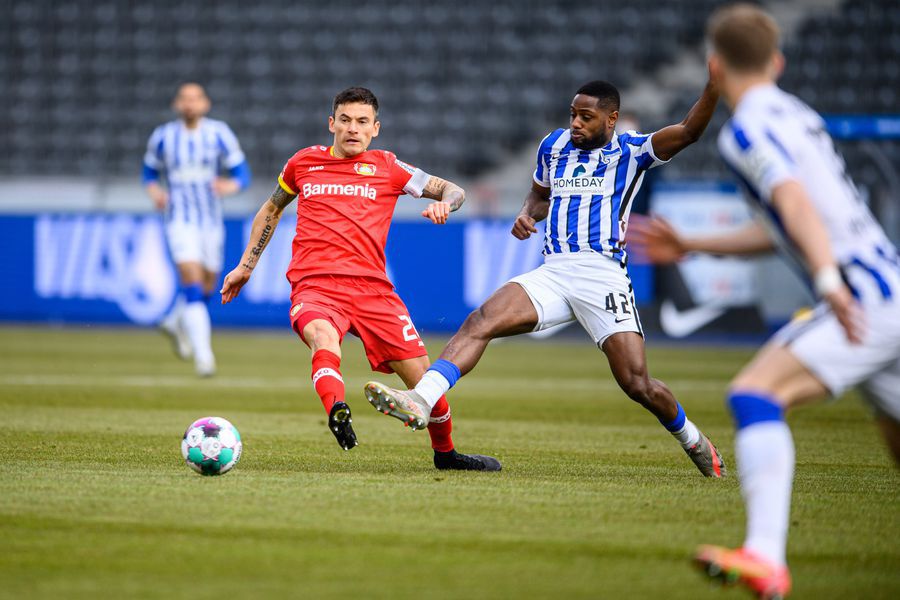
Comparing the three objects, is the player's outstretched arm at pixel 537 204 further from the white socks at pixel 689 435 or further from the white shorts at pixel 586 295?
the white socks at pixel 689 435

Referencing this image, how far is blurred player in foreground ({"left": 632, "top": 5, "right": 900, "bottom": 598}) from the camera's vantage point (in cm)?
388

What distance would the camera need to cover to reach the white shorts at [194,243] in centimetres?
1288

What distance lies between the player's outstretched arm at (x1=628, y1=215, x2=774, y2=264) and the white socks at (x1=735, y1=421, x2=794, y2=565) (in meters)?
0.76

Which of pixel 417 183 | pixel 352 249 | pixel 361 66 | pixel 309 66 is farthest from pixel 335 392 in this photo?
pixel 309 66

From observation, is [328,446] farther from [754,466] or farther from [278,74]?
[278,74]

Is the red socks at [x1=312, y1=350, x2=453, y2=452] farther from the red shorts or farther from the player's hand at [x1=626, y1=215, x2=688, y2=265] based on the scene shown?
the player's hand at [x1=626, y1=215, x2=688, y2=265]

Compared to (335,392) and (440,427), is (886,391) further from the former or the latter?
(440,427)

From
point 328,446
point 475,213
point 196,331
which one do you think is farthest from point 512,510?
point 475,213

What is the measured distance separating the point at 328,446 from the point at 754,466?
4.10 meters

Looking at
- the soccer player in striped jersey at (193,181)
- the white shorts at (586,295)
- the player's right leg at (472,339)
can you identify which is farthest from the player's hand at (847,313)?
the soccer player in striped jersey at (193,181)

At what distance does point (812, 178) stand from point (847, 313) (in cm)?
50

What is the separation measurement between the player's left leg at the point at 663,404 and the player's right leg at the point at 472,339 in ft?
1.43

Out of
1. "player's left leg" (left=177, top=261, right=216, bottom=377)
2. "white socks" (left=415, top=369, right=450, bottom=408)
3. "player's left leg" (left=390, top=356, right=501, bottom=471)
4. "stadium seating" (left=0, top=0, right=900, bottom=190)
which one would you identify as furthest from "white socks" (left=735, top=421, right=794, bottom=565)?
"stadium seating" (left=0, top=0, right=900, bottom=190)

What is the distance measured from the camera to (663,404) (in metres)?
6.86
